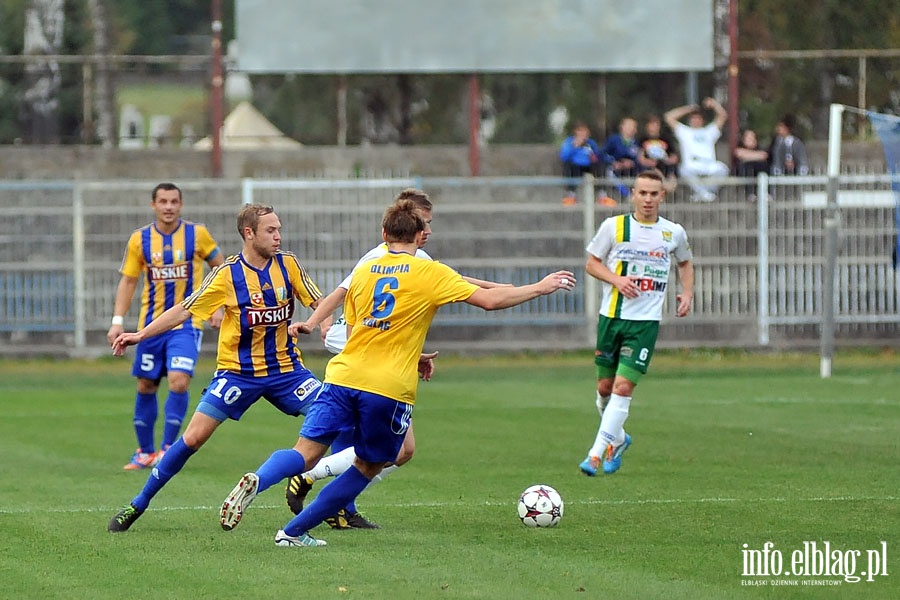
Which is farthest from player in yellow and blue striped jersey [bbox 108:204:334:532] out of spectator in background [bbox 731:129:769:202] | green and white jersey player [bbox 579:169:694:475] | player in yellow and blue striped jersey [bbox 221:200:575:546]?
spectator in background [bbox 731:129:769:202]

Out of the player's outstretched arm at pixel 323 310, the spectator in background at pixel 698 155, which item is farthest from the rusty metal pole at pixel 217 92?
the player's outstretched arm at pixel 323 310

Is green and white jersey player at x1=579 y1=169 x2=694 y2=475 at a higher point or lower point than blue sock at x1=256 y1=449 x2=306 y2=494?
higher

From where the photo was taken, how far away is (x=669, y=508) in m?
9.77

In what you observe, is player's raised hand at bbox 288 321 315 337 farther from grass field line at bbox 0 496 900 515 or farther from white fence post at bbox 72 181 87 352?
white fence post at bbox 72 181 87 352

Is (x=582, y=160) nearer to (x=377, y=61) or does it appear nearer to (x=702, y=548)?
(x=377, y=61)

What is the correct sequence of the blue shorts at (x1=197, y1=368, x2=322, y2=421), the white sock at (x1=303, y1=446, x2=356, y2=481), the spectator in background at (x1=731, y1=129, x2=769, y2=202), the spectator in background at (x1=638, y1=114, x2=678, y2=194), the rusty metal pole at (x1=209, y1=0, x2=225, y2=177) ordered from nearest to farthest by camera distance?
1. the white sock at (x1=303, y1=446, x2=356, y2=481)
2. the blue shorts at (x1=197, y1=368, x2=322, y2=421)
3. the spectator in background at (x1=638, y1=114, x2=678, y2=194)
4. the spectator in background at (x1=731, y1=129, x2=769, y2=202)
5. the rusty metal pole at (x1=209, y1=0, x2=225, y2=177)

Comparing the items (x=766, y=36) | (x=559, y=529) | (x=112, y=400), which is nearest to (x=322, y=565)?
(x=559, y=529)

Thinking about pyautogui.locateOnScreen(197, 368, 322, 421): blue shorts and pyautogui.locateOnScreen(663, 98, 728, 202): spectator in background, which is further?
pyautogui.locateOnScreen(663, 98, 728, 202): spectator in background

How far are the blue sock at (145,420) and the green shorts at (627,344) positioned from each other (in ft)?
12.1

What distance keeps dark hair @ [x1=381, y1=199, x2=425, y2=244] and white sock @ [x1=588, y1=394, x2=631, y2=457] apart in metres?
3.98

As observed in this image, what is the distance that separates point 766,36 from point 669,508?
27.7 meters

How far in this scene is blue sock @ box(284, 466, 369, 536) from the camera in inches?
324

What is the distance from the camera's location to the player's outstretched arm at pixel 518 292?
771cm

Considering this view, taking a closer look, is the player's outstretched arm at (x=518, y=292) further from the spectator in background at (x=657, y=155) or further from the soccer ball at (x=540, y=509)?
the spectator in background at (x=657, y=155)
